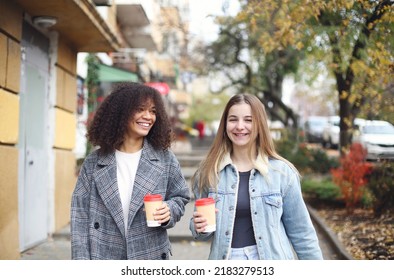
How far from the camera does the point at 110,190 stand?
10.7ft

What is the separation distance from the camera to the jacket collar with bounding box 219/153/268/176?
3186 mm

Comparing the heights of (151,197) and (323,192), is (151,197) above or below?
above

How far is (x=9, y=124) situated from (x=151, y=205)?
364cm

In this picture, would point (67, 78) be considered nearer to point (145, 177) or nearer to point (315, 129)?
point (145, 177)

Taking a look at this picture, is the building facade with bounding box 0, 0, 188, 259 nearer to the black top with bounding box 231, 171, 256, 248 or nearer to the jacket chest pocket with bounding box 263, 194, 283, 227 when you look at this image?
the black top with bounding box 231, 171, 256, 248

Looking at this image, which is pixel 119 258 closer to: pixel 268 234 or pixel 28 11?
pixel 268 234

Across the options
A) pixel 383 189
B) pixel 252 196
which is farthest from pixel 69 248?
pixel 252 196

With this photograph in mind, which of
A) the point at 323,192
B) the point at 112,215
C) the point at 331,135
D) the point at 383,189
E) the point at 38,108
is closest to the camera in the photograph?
the point at 112,215

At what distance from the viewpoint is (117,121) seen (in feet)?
11.2

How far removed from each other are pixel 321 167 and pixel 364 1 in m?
10.8

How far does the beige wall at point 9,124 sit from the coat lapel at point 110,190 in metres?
3.02

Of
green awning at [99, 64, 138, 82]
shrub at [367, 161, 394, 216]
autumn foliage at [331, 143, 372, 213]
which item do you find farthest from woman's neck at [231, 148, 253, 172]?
green awning at [99, 64, 138, 82]
